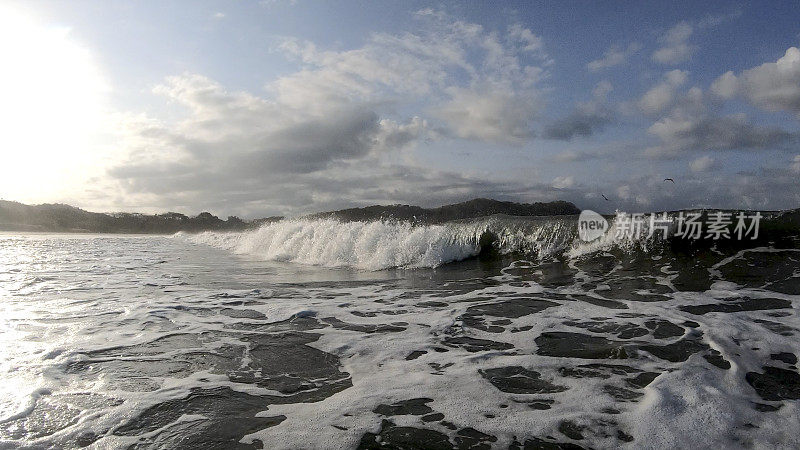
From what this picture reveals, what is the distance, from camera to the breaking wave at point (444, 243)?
39.0 ft

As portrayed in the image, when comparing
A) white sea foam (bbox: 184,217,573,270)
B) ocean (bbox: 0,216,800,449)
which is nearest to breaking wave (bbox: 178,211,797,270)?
white sea foam (bbox: 184,217,573,270)

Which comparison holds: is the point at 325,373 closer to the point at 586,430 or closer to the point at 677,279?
the point at 586,430

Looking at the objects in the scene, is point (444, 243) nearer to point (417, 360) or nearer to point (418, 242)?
point (418, 242)

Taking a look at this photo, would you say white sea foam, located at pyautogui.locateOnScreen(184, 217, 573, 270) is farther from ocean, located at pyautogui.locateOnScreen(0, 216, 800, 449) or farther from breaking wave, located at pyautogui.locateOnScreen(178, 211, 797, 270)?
ocean, located at pyautogui.locateOnScreen(0, 216, 800, 449)

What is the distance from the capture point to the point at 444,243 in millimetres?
13781

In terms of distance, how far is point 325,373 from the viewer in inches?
157

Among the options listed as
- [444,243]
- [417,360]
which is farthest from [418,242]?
[417,360]

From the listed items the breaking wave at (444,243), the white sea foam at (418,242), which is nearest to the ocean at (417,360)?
the breaking wave at (444,243)

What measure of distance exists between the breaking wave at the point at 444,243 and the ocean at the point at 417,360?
7.94 feet

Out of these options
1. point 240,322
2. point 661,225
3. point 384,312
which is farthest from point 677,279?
point 240,322

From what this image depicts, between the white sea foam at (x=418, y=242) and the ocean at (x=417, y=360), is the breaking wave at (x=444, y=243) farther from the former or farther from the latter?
the ocean at (x=417, y=360)

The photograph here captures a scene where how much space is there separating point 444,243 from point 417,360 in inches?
377

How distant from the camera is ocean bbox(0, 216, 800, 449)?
2885mm

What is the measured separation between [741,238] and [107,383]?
12.2 m
